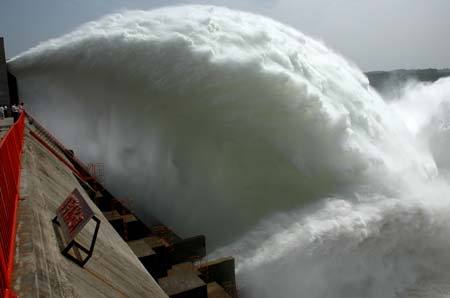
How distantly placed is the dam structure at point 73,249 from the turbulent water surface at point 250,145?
3453mm

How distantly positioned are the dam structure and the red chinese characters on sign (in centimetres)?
1

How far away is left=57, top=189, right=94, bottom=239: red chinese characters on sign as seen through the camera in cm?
485

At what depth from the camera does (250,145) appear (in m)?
17.3

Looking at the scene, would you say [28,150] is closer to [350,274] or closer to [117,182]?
[117,182]

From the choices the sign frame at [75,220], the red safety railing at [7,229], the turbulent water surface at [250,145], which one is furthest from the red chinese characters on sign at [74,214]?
the turbulent water surface at [250,145]

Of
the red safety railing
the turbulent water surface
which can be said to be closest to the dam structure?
the red safety railing

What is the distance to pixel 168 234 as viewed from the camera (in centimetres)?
1308

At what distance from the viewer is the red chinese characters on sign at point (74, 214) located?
4.85 metres

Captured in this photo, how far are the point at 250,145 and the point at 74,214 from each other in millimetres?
12617

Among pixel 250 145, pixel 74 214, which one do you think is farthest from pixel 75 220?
pixel 250 145

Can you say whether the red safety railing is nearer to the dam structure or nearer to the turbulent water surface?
the dam structure

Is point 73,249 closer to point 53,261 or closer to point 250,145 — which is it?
point 53,261

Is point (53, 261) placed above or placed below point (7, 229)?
below

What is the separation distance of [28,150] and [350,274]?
11.1 m
